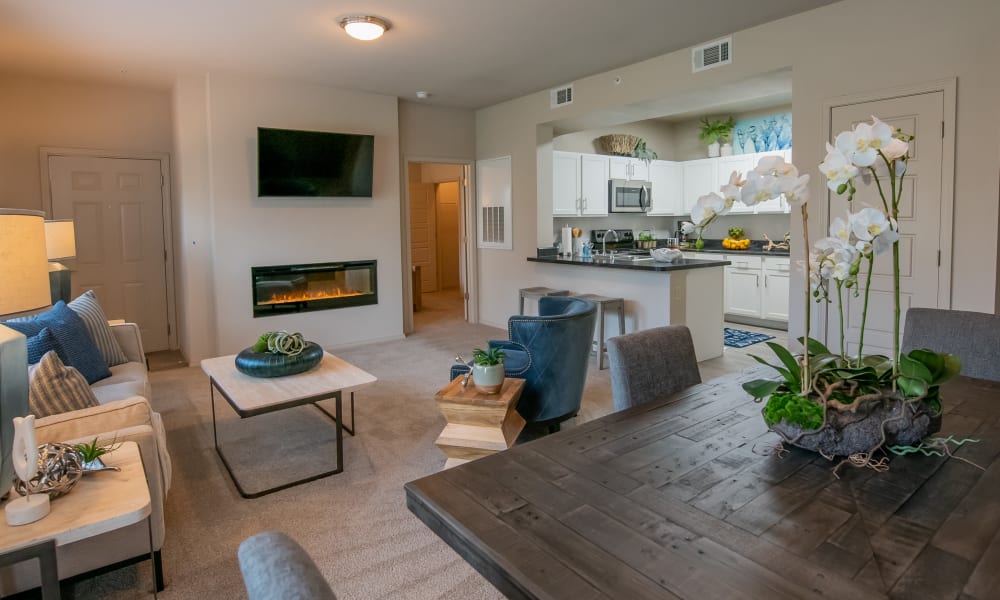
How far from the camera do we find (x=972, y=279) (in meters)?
3.43

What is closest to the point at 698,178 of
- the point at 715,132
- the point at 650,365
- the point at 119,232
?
the point at 715,132

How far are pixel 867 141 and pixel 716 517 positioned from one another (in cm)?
87

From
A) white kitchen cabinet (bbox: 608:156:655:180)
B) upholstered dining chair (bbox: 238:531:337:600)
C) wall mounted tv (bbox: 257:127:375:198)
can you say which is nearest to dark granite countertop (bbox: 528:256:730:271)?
white kitchen cabinet (bbox: 608:156:655:180)

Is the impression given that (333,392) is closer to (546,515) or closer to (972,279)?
(546,515)

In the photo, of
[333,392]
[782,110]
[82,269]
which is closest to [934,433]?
[333,392]

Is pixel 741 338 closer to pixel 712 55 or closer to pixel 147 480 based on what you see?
pixel 712 55

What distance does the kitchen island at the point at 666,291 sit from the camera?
505cm

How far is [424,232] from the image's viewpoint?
10.5 metres

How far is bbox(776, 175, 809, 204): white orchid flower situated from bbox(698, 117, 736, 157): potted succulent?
7186 millimetres

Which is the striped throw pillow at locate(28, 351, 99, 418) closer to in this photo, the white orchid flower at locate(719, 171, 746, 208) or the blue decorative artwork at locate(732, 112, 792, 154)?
the white orchid flower at locate(719, 171, 746, 208)

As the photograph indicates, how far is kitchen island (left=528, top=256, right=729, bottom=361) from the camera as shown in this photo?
5.05 m

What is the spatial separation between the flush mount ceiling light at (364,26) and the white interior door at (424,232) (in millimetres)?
6136

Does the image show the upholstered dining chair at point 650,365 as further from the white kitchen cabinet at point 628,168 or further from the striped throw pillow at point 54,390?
the white kitchen cabinet at point 628,168

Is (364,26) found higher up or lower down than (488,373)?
higher up
